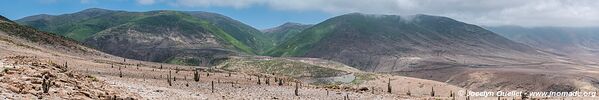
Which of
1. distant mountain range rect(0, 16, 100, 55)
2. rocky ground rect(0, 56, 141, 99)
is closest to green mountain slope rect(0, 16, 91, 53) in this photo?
distant mountain range rect(0, 16, 100, 55)

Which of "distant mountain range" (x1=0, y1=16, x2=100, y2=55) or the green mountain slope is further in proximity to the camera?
the green mountain slope

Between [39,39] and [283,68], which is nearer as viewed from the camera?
[39,39]

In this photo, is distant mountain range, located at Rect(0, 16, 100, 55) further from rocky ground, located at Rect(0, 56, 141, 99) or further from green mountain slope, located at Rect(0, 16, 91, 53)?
rocky ground, located at Rect(0, 56, 141, 99)

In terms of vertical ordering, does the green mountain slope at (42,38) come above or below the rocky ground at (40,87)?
above

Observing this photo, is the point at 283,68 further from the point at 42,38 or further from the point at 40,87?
the point at 40,87

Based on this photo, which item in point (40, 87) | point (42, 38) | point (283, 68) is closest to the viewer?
point (40, 87)

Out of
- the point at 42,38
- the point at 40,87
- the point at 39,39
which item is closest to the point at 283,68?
the point at 42,38

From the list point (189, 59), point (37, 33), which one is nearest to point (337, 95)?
point (37, 33)

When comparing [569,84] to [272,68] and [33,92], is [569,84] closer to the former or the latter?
[272,68]

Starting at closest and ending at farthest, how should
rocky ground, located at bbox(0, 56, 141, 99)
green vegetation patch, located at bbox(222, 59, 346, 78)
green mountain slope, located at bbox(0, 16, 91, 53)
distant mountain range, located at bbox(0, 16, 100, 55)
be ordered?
rocky ground, located at bbox(0, 56, 141, 99) → distant mountain range, located at bbox(0, 16, 100, 55) → green mountain slope, located at bbox(0, 16, 91, 53) → green vegetation patch, located at bbox(222, 59, 346, 78)

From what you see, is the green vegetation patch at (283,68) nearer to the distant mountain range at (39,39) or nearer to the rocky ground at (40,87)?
the distant mountain range at (39,39)

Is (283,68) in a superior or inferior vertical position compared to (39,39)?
inferior

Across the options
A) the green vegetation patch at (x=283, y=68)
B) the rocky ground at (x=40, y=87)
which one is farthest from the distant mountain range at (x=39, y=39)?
the rocky ground at (x=40, y=87)

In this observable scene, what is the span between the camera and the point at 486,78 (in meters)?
149
